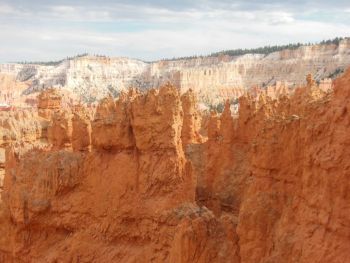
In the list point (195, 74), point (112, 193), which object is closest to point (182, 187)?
point (112, 193)

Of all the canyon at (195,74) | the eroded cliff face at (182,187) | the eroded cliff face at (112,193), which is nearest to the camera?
the eroded cliff face at (182,187)

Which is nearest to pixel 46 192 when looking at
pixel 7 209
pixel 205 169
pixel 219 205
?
pixel 7 209

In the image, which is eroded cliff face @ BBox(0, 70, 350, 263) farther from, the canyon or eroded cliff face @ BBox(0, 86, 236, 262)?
the canyon

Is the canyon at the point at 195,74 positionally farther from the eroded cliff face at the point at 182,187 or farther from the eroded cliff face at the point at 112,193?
the eroded cliff face at the point at 112,193

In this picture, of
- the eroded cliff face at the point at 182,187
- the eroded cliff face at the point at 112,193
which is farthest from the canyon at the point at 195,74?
the eroded cliff face at the point at 112,193

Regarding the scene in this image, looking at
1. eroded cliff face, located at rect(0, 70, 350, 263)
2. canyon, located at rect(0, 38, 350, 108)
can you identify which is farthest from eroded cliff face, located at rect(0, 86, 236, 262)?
canyon, located at rect(0, 38, 350, 108)

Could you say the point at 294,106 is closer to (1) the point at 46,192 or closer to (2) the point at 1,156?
(1) the point at 46,192
